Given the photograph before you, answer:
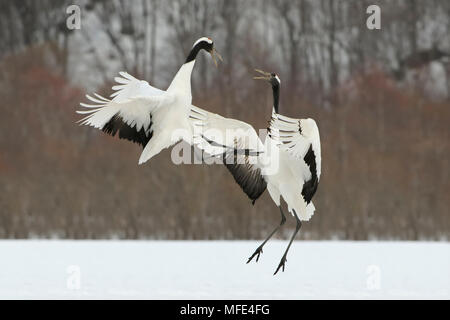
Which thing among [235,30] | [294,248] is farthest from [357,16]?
[294,248]

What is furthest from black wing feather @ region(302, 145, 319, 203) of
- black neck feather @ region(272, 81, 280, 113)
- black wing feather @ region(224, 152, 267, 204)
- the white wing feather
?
the white wing feather

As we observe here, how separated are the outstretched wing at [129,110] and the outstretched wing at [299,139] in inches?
29.5

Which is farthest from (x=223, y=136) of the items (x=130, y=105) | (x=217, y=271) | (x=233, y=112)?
(x=233, y=112)

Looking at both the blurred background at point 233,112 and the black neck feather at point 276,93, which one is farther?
the blurred background at point 233,112

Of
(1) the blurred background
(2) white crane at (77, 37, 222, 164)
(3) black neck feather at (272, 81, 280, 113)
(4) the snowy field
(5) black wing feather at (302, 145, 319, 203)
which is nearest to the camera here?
(4) the snowy field

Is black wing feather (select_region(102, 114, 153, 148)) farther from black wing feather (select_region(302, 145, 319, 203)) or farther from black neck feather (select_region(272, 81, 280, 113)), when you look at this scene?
black wing feather (select_region(302, 145, 319, 203))

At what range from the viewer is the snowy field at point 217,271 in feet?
15.4

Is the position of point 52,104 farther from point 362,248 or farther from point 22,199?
point 362,248

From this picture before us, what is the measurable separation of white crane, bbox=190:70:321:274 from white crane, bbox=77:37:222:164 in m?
0.14

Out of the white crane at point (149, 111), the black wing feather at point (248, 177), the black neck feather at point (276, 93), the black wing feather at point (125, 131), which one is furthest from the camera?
the black neck feather at point (276, 93)

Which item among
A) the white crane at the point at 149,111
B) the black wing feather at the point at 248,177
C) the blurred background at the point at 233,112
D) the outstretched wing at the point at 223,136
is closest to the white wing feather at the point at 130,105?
the white crane at the point at 149,111

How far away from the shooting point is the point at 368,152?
9.33 m

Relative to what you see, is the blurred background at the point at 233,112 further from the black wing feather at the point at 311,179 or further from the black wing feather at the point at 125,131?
the black wing feather at the point at 125,131

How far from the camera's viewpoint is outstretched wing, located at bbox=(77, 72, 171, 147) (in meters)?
4.92
